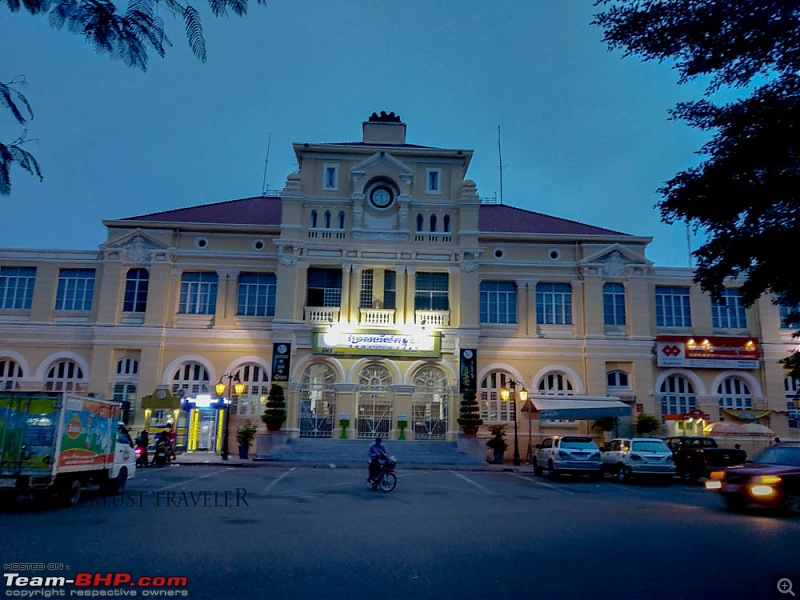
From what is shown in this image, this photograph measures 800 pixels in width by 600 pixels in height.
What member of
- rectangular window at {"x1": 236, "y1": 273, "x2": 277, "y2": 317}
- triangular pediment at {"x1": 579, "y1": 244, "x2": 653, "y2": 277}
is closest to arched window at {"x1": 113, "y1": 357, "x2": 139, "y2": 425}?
rectangular window at {"x1": 236, "y1": 273, "x2": 277, "y2": 317}

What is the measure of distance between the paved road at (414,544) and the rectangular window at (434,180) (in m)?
21.2

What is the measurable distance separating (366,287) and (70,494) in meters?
21.1

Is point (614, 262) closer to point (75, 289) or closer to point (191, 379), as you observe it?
point (191, 379)

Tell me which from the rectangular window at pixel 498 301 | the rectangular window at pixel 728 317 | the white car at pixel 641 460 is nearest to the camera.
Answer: the white car at pixel 641 460

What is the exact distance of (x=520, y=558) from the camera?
798 cm

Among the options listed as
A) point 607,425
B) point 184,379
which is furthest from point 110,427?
point 607,425

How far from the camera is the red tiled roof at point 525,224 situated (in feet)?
116

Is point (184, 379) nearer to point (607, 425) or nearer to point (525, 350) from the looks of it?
point (525, 350)

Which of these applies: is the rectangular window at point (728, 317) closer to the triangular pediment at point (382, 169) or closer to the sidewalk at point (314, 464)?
the sidewalk at point (314, 464)

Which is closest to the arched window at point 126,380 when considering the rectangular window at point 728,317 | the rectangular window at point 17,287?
the rectangular window at point 17,287

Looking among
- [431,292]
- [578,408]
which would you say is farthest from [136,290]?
[578,408]

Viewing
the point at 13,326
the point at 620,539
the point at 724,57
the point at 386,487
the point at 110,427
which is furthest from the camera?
the point at 13,326

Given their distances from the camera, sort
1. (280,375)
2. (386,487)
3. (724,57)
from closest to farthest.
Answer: (724,57) < (386,487) < (280,375)

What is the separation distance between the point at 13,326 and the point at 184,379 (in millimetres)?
9413
